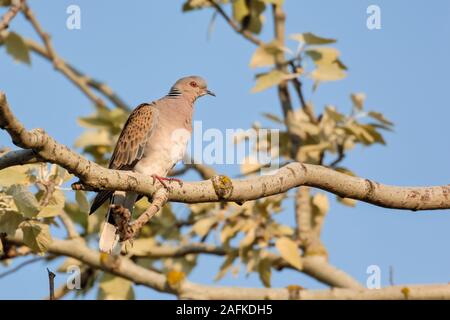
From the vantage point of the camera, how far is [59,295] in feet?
25.5

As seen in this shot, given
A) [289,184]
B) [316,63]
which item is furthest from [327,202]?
[289,184]

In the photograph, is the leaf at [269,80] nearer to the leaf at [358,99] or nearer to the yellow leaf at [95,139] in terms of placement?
the leaf at [358,99]

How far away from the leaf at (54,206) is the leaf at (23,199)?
28 centimetres

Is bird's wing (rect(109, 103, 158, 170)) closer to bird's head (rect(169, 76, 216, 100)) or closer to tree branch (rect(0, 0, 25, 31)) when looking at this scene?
bird's head (rect(169, 76, 216, 100))

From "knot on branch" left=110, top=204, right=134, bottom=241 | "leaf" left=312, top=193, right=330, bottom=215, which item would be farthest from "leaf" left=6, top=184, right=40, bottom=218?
"leaf" left=312, top=193, right=330, bottom=215

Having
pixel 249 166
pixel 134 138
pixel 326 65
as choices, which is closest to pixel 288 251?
pixel 249 166

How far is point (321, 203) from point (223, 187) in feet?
13.6

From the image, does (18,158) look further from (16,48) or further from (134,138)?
(16,48)

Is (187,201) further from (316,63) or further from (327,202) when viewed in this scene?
(327,202)

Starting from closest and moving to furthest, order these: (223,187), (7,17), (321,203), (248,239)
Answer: (223,187)
(7,17)
(248,239)
(321,203)

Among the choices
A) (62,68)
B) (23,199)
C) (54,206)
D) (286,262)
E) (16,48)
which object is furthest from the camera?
(62,68)

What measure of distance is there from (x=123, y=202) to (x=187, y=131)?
0.75 meters

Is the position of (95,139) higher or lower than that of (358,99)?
lower

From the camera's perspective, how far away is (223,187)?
4.23 m
